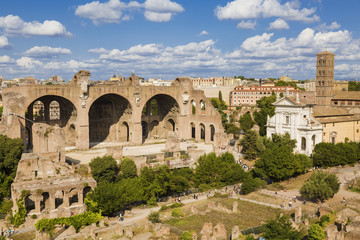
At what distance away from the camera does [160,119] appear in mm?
64125

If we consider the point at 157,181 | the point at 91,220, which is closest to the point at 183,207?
the point at 157,181

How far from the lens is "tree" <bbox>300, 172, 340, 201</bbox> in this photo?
3319 centimetres

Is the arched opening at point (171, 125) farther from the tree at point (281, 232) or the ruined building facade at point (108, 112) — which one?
the tree at point (281, 232)

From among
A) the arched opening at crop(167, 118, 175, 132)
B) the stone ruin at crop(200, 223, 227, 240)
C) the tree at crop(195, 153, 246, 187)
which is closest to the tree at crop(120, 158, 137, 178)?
the tree at crop(195, 153, 246, 187)

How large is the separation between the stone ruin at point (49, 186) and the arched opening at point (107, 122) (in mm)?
21549

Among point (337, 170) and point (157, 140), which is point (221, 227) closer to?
point (337, 170)

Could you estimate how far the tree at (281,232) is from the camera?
23.5 metres

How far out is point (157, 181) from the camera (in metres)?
37.0

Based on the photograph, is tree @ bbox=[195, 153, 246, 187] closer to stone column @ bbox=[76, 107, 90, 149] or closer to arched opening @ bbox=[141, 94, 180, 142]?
stone column @ bbox=[76, 107, 90, 149]

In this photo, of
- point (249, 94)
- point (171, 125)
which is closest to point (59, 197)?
point (171, 125)

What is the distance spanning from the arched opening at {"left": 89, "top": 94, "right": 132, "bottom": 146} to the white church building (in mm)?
23386

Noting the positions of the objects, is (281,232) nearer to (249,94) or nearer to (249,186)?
(249,186)

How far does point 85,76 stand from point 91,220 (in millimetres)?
24562

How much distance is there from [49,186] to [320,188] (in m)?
23.3
